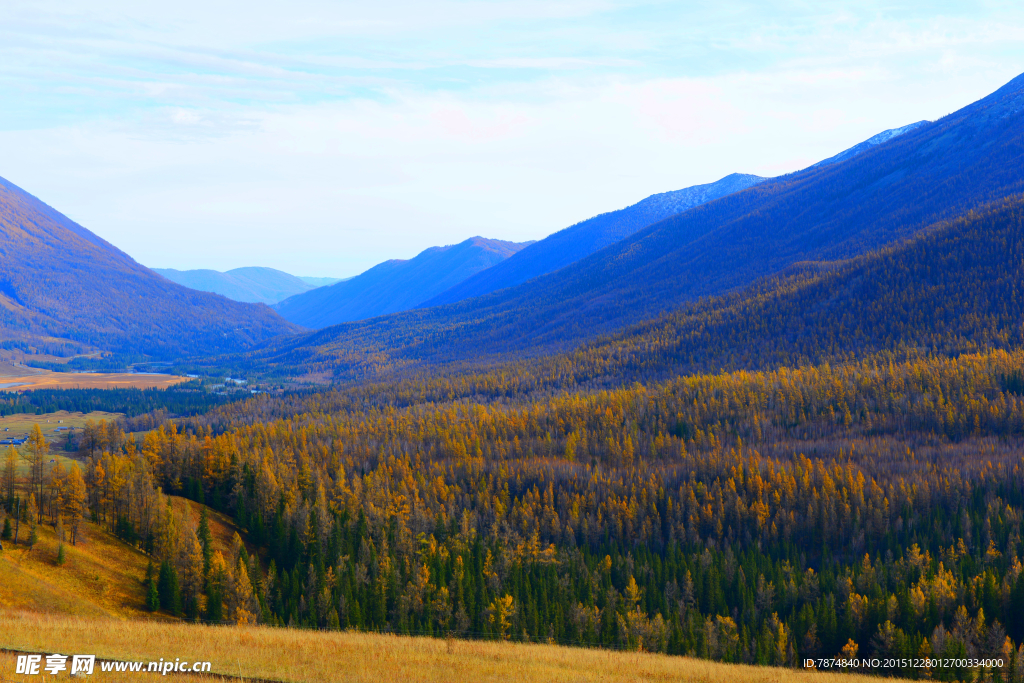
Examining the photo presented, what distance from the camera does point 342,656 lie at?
50.8m

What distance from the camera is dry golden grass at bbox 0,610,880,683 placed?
45.8 meters

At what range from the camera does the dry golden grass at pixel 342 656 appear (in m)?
45.8

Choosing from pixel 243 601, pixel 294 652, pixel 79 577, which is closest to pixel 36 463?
pixel 79 577

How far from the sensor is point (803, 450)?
178 metres

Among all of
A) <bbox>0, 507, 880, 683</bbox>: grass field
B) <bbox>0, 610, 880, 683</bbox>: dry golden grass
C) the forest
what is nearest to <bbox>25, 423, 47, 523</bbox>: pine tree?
the forest

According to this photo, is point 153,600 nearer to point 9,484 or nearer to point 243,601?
point 243,601

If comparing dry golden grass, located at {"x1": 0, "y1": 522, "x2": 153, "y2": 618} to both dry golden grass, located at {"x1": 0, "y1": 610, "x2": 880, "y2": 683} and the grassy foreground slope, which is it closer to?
the grassy foreground slope

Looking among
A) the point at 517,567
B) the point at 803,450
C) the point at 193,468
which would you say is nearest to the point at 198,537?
the point at 193,468

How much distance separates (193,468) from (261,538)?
22.3 m

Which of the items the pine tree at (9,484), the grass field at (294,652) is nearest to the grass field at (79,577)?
the grass field at (294,652)

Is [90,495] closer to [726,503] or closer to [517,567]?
[517,567]

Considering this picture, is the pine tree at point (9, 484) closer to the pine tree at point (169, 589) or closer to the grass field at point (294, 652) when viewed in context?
the grass field at point (294, 652)

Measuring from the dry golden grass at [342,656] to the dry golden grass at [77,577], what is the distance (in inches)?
505

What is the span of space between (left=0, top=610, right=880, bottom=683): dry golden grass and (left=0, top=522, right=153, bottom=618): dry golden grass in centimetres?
1282
